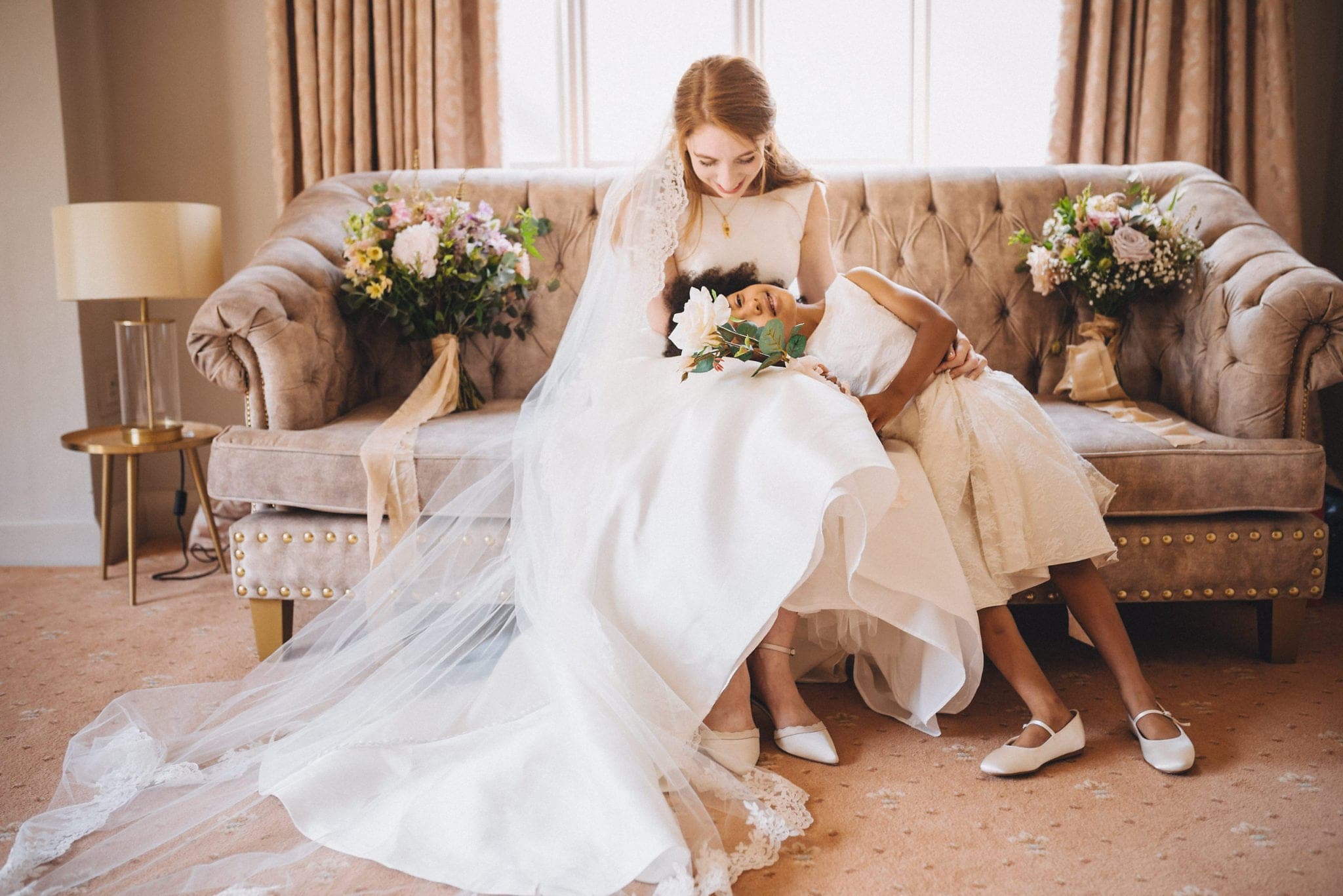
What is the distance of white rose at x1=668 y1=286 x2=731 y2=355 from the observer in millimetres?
2021

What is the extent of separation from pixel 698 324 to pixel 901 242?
1.26 m

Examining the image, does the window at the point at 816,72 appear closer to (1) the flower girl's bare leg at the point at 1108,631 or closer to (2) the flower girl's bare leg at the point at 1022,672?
(1) the flower girl's bare leg at the point at 1108,631

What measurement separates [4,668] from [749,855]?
203 centimetres

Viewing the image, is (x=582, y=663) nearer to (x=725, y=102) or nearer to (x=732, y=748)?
(x=732, y=748)

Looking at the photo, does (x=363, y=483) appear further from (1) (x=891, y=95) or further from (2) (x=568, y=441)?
(1) (x=891, y=95)

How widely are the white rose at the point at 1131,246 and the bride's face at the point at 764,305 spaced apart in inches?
39.2

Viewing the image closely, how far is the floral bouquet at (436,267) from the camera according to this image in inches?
105

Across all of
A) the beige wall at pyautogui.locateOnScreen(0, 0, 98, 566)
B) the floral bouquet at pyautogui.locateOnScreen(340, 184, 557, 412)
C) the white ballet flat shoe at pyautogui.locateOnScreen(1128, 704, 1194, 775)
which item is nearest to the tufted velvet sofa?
the floral bouquet at pyautogui.locateOnScreen(340, 184, 557, 412)

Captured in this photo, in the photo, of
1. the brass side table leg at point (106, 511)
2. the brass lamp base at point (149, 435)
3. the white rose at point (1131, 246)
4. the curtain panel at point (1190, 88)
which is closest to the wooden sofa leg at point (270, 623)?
the brass lamp base at point (149, 435)

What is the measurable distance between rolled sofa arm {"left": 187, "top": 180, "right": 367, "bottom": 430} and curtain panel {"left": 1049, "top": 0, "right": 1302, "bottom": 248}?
2525 mm

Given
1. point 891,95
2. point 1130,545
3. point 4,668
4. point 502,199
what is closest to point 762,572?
point 1130,545

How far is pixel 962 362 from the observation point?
84.8 inches

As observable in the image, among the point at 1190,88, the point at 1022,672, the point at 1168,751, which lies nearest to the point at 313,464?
the point at 1022,672

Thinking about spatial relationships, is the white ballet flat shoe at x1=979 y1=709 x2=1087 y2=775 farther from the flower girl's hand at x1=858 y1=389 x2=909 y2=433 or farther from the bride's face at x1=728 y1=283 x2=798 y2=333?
the bride's face at x1=728 y1=283 x2=798 y2=333
